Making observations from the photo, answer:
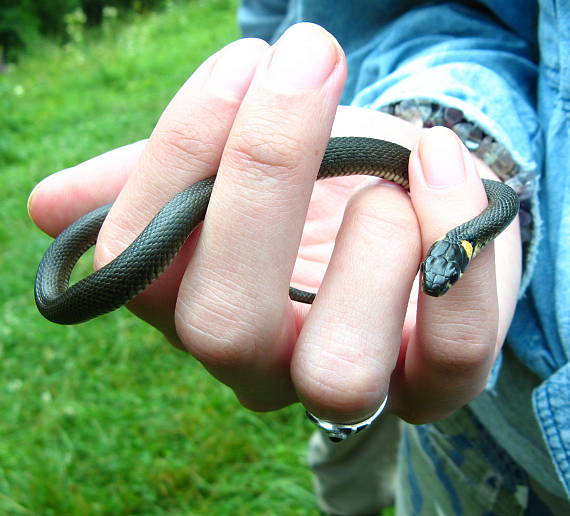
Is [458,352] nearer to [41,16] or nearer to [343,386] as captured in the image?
[343,386]

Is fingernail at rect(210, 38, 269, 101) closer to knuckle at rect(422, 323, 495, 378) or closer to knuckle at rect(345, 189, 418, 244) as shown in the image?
knuckle at rect(345, 189, 418, 244)

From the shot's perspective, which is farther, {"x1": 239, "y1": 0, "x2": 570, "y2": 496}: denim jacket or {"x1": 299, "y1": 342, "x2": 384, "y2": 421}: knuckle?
{"x1": 239, "y1": 0, "x2": 570, "y2": 496}: denim jacket

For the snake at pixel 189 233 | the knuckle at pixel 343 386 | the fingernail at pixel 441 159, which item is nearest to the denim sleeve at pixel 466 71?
the snake at pixel 189 233

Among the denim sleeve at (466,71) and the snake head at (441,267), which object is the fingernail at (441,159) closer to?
the snake head at (441,267)

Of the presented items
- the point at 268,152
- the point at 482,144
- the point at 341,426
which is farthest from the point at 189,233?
the point at 482,144

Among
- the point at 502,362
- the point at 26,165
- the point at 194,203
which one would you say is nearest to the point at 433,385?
the point at 502,362

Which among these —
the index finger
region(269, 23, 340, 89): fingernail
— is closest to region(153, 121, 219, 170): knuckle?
region(269, 23, 340, 89): fingernail

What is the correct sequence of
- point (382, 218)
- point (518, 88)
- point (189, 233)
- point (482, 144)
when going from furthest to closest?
point (518, 88) → point (482, 144) → point (189, 233) → point (382, 218)
